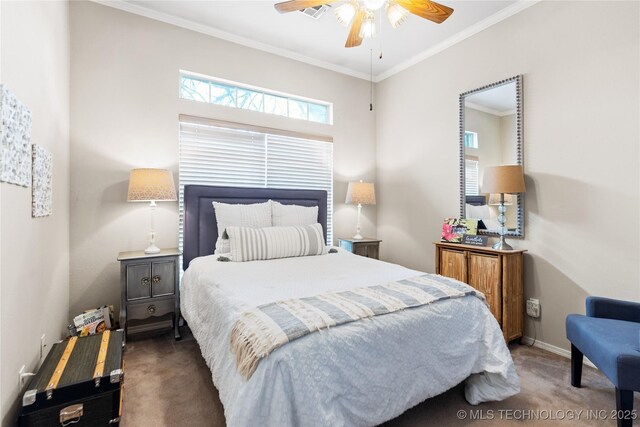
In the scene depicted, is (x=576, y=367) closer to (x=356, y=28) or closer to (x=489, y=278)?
(x=489, y=278)

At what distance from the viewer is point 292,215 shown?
11.2 ft

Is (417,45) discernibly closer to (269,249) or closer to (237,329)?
(269,249)

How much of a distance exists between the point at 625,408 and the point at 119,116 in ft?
14.1

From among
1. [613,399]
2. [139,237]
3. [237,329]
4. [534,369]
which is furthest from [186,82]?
[613,399]

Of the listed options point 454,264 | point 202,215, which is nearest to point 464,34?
point 454,264

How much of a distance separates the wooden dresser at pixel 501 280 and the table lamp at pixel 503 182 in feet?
0.41

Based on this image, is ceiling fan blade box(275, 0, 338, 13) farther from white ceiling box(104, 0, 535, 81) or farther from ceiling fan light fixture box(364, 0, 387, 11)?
white ceiling box(104, 0, 535, 81)

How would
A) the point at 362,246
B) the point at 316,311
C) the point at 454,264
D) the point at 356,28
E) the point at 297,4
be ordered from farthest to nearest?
the point at 362,246 < the point at 454,264 < the point at 356,28 < the point at 297,4 < the point at 316,311

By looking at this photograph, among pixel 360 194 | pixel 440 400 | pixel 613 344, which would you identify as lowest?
pixel 440 400

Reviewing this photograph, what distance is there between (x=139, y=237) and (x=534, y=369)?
367 cm

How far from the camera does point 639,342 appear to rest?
1650mm

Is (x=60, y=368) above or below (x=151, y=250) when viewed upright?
below

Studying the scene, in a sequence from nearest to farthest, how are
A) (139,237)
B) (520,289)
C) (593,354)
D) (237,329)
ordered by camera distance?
(237,329)
(593,354)
(520,289)
(139,237)

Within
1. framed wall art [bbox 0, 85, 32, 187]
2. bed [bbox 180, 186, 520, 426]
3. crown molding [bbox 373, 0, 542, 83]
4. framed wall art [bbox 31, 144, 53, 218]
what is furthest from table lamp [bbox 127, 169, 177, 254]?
crown molding [bbox 373, 0, 542, 83]
